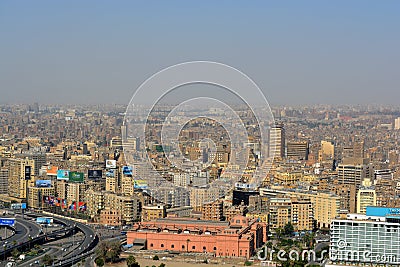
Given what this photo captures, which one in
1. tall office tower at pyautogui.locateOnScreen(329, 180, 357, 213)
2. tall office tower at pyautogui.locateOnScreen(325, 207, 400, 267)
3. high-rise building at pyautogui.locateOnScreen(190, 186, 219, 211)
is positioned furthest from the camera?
tall office tower at pyautogui.locateOnScreen(329, 180, 357, 213)

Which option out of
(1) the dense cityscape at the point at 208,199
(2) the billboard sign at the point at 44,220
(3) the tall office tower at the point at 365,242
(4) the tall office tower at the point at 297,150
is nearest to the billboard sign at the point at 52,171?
(1) the dense cityscape at the point at 208,199

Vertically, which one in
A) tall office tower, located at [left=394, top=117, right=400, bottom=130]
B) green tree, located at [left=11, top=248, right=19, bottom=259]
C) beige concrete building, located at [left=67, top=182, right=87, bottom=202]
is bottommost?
green tree, located at [left=11, top=248, right=19, bottom=259]

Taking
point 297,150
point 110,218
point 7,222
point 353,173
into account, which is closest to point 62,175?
point 110,218

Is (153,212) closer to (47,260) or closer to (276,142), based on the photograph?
(47,260)

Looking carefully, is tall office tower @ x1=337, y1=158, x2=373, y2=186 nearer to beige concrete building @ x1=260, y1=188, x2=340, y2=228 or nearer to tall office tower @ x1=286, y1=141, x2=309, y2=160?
beige concrete building @ x1=260, y1=188, x2=340, y2=228

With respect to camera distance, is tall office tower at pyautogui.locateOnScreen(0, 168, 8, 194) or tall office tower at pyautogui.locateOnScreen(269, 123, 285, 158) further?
tall office tower at pyautogui.locateOnScreen(269, 123, 285, 158)

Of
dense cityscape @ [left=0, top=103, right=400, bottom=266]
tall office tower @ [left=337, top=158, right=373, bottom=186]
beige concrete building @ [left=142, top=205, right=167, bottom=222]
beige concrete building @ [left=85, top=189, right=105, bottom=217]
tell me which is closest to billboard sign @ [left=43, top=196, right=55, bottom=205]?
dense cityscape @ [left=0, top=103, right=400, bottom=266]
